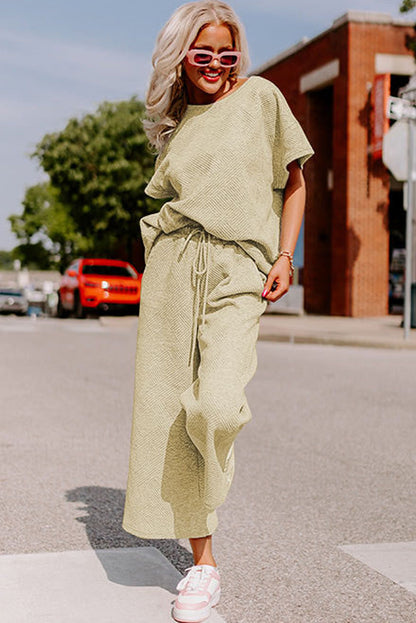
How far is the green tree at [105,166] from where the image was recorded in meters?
32.0

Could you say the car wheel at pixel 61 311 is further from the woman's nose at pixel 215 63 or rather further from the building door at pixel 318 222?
the woman's nose at pixel 215 63

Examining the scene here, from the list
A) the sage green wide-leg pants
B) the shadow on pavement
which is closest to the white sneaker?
the sage green wide-leg pants

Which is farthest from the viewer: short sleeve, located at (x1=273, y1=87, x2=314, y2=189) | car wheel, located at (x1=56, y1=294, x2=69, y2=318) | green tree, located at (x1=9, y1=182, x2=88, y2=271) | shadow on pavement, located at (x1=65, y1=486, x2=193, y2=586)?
green tree, located at (x1=9, y1=182, x2=88, y2=271)

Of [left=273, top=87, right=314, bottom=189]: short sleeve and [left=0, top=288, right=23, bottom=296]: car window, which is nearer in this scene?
[left=273, top=87, right=314, bottom=189]: short sleeve

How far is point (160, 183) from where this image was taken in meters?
2.95

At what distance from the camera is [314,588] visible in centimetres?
300

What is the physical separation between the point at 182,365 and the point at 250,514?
1.52 m

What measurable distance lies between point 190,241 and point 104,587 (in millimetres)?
1166

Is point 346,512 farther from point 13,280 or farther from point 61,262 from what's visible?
point 13,280

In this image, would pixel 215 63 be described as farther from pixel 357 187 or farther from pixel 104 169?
pixel 104 169

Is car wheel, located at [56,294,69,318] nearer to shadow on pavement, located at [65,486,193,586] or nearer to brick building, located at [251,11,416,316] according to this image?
brick building, located at [251,11,416,316]

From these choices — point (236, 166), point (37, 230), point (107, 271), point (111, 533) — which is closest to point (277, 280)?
point (236, 166)

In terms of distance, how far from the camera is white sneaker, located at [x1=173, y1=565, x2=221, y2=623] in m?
2.64

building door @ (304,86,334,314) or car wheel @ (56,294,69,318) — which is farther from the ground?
building door @ (304,86,334,314)
